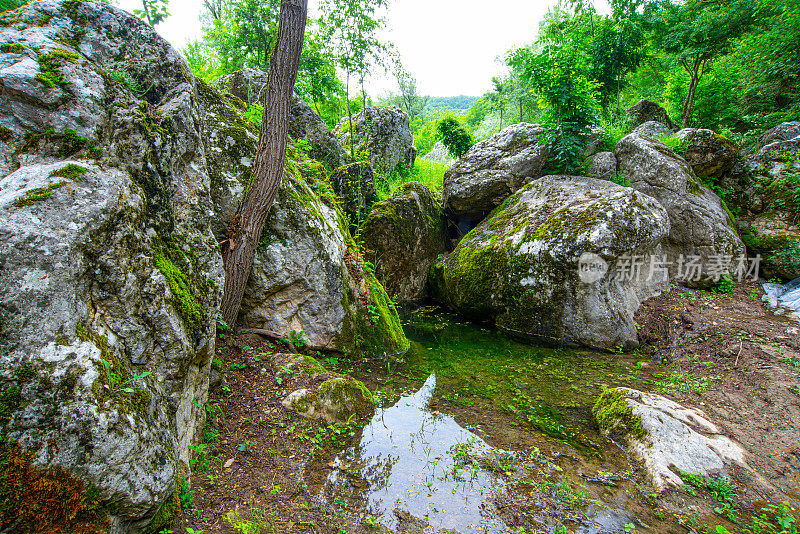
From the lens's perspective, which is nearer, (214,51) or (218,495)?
(218,495)

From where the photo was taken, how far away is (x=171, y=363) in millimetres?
2996

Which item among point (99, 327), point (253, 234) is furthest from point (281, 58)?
point (99, 327)

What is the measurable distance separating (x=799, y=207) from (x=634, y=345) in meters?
6.64

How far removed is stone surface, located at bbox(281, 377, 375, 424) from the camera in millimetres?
4188

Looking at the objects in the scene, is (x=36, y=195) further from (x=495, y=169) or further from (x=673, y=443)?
(x=495, y=169)

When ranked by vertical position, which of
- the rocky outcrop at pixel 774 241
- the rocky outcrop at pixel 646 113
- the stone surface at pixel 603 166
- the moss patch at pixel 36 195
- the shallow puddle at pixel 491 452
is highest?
the rocky outcrop at pixel 646 113

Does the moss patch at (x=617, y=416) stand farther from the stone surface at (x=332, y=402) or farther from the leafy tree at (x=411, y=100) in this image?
the leafy tree at (x=411, y=100)

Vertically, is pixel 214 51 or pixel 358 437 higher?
pixel 214 51

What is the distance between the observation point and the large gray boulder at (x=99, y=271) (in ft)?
6.49

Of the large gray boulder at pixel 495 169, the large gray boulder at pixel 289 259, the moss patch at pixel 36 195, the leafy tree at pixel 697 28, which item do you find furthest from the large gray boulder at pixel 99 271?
the leafy tree at pixel 697 28

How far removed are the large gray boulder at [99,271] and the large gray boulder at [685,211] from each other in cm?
1113

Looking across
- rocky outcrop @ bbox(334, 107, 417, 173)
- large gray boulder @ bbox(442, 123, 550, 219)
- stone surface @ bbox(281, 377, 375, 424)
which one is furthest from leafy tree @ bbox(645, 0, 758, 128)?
stone surface @ bbox(281, 377, 375, 424)

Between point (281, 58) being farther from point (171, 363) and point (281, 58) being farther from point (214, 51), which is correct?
point (214, 51)

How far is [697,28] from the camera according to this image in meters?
15.4
